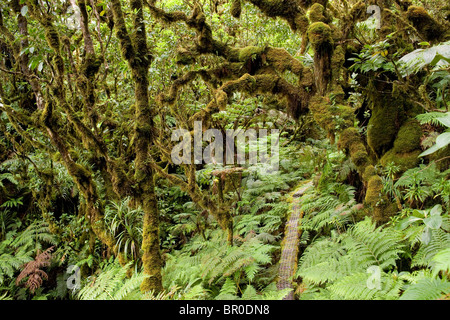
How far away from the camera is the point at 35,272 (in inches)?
196

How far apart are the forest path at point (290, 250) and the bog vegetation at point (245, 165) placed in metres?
0.03

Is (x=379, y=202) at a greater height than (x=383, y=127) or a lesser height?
lesser

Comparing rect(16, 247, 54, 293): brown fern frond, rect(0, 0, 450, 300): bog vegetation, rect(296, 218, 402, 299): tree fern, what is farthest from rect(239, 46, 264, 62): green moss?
rect(16, 247, 54, 293): brown fern frond

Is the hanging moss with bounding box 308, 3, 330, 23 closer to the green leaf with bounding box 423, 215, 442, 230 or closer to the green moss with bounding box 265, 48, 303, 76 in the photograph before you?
the green moss with bounding box 265, 48, 303, 76

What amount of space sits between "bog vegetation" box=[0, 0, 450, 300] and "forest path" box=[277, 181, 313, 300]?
29 mm

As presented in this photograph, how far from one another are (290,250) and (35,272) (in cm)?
461

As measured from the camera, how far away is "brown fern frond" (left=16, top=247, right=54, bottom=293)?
15.8 feet

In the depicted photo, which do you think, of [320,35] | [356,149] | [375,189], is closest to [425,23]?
[320,35]

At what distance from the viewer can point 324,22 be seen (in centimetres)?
407

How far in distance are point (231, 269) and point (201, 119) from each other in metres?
2.01

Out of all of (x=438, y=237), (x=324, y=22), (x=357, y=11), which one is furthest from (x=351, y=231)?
(x=357, y=11)

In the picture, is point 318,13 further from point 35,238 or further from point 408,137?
point 35,238

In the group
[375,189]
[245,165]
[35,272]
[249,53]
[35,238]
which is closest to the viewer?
[375,189]
